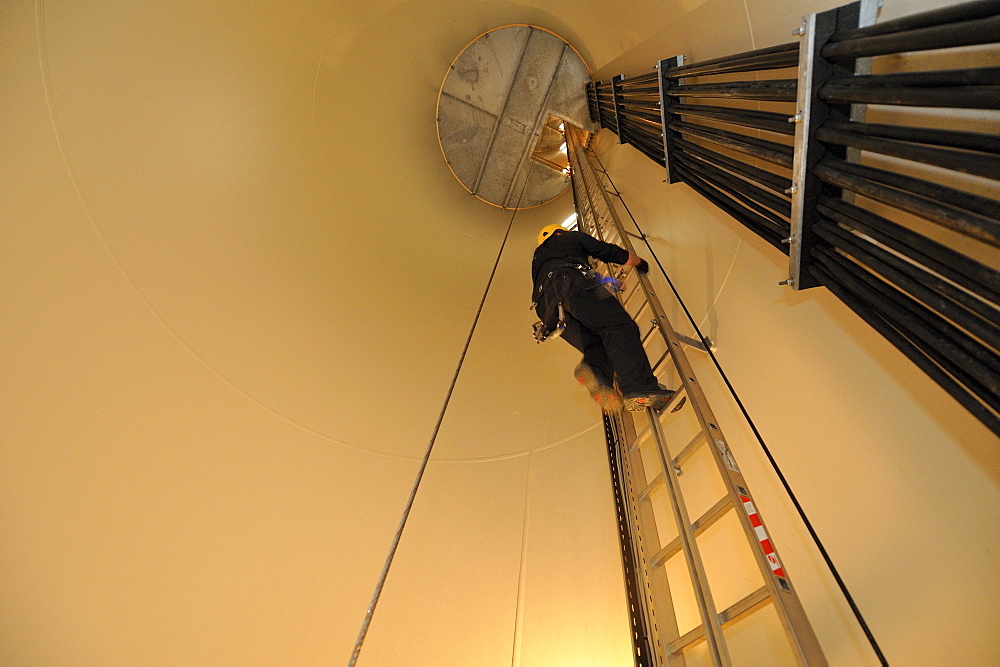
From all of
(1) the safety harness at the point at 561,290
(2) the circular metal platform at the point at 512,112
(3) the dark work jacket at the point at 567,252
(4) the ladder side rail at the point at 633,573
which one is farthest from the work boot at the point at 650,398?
(2) the circular metal platform at the point at 512,112

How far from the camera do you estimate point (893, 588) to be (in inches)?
59.4

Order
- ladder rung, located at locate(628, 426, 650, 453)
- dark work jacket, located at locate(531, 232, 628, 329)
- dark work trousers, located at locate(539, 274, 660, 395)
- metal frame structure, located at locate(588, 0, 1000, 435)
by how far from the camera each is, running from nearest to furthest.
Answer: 1. metal frame structure, located at locate(588, 0, 1000, 435)
2. dark work trousers, located at locate(539, 274, 660, 395)
3. ladder rung, located at locate(628, 426, 650, 453)
4. dark work jacket, located at locate(531, 232, 628, 329)

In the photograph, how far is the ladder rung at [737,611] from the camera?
1.56 m

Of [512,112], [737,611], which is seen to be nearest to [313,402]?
[737,611]

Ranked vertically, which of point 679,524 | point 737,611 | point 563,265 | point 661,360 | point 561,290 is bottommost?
point 737,611

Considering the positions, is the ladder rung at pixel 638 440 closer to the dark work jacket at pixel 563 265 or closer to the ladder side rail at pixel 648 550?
the ladder side rail at pixel 648 550

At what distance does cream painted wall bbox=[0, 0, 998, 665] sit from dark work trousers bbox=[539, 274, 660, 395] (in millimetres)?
455

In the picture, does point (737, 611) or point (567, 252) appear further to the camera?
point (567, 252)

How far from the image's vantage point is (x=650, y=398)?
7.56 ft

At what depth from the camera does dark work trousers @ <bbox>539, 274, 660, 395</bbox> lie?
7.88 ft

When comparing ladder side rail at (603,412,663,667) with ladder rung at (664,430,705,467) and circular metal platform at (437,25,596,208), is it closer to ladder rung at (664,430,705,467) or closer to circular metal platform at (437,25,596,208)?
ladder rung at (664,430,705,467)

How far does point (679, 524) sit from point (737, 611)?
12.9 inches

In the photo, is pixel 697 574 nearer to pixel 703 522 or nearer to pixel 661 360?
pixel 703 522

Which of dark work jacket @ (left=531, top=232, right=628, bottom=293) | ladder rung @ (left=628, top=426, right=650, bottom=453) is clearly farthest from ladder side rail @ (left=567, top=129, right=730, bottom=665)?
dark work jacket @ (left=531, top=232, right=628, bottom=293)
